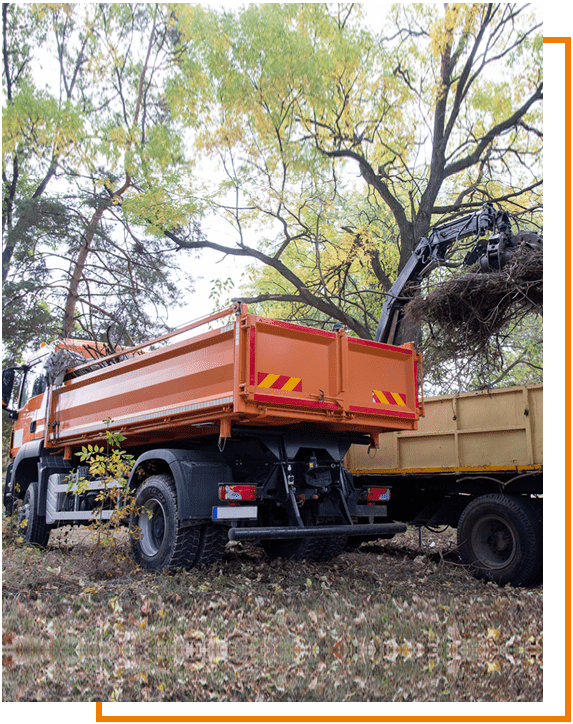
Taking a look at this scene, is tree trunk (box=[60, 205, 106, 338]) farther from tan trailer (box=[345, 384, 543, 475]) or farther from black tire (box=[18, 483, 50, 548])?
tan trailer (box=[345, 384, 543, 475])

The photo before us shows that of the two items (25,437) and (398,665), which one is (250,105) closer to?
(25,437)

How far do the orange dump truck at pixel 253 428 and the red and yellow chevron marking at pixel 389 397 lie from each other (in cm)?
1

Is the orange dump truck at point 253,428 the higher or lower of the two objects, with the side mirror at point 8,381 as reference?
lower

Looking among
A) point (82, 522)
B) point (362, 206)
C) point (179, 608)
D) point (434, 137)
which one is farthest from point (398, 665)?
point (362, 206)

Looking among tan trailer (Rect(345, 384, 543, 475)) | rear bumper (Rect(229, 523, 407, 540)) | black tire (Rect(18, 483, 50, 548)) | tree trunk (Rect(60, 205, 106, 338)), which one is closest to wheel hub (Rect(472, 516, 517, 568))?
tan trailer (Rect(345, 384, 543, 475))

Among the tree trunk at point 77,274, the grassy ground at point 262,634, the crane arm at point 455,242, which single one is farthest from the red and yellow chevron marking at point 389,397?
the tree trunk at point 77,274

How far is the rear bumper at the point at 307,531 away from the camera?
550 cm

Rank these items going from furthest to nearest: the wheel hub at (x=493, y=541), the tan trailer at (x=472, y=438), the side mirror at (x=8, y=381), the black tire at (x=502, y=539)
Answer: the side mirror at (x=8, y=381) → the tan trailer at (x=472, y=438) → the wheel hub at (x=493, y=541) → the black tire at (x=502, y=539)

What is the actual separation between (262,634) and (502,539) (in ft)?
11.4

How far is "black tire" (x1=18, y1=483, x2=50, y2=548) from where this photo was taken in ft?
28.5

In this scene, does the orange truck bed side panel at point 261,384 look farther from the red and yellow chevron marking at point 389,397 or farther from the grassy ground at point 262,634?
the grassy ground at point 262,634

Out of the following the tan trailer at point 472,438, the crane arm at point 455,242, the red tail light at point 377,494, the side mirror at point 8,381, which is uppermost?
the crane arm at point 455,242

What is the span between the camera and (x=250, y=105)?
35.7 ft

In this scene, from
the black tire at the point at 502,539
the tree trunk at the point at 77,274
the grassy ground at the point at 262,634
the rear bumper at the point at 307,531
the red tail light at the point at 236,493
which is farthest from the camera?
the tree trunk at the point at 77,274
